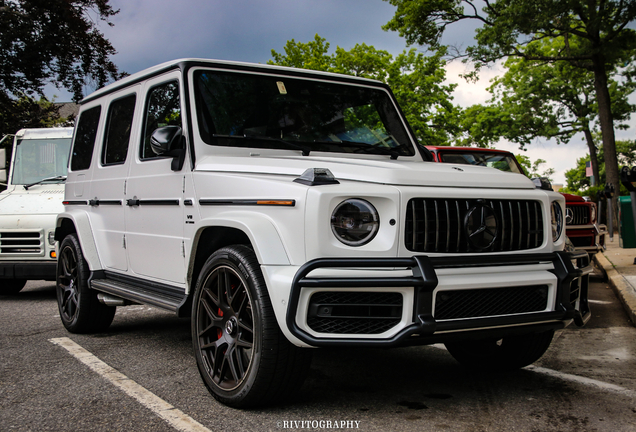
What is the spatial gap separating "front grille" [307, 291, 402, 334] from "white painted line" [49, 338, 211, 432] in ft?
2.70

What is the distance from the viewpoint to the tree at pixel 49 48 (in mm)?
17359

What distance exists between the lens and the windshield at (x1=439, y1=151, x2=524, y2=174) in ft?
26.1

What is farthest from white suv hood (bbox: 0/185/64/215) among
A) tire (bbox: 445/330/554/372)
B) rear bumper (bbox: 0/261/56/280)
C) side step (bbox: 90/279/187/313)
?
tire (bbox: 445/330/554/372)

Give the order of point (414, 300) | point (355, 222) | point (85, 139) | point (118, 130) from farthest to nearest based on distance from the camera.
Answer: point (85, 139)
point (118, 130)
point (355, 222)
point (414, 300)

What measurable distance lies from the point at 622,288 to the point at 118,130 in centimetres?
623

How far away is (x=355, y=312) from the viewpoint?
9.68 feet

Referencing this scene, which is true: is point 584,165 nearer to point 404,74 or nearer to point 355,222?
point 404,74

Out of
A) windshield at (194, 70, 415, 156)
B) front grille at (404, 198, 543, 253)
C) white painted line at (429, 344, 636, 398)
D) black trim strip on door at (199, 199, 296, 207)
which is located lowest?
white painted line at (429, 344, 636, 398)

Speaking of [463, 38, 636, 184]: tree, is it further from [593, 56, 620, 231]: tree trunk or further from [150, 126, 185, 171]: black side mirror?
[150, 126, 185, 171]: black side mirror

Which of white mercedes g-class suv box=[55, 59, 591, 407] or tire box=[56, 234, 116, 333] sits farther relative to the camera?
tire box=[56, 234, 116, 333]

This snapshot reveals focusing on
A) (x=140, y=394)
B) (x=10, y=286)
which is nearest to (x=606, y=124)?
(x=10, y=286)

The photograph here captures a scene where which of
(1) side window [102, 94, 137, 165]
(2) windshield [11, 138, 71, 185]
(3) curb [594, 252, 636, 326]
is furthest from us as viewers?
(2) windshield [11, 138, 71, 185]

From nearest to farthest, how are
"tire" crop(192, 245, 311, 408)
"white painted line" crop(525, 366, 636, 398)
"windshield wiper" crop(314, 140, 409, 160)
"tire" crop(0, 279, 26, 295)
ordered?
"tire" crop(192, 245, 311, 408), "white painted line" crop(525, 366, 636, 398), "windshield wiper" crop(314, 140, 409, 160), "tire" crop(0, 279, 26, 295)

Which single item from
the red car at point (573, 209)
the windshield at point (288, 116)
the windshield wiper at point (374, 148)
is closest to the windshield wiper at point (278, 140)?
the windshield at point (288, 116)
